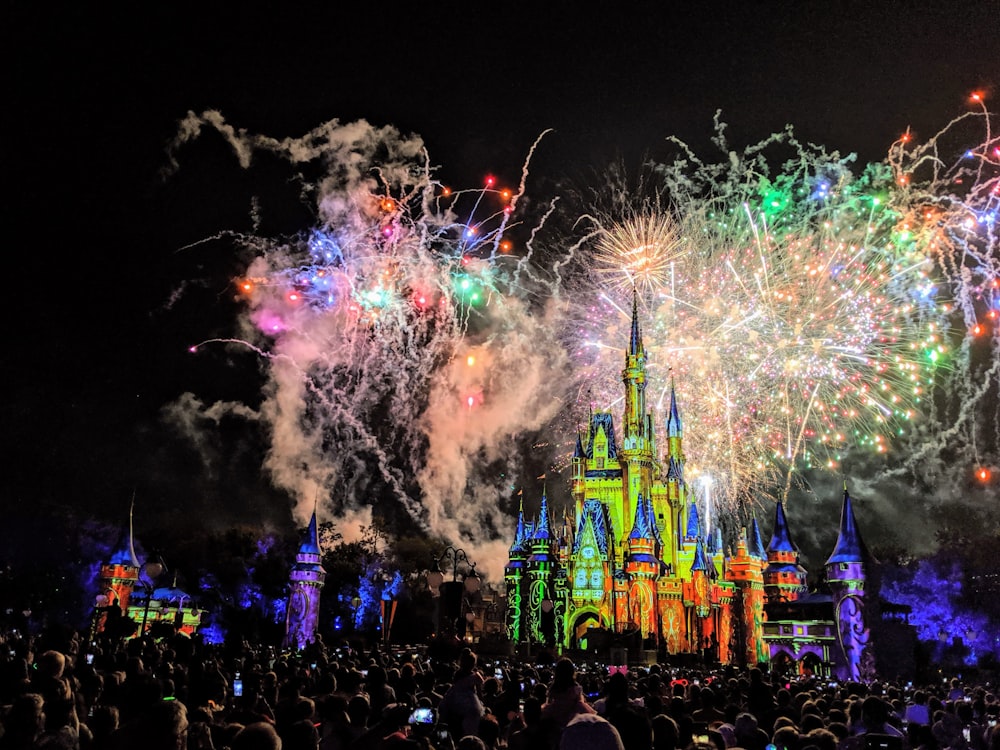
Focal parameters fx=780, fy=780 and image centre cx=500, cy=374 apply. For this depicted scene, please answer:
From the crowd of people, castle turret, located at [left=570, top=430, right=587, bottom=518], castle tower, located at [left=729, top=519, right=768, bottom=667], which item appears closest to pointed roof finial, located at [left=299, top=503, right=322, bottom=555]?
castle turret, located at [left=570, top=430, right=587, bottom=518]

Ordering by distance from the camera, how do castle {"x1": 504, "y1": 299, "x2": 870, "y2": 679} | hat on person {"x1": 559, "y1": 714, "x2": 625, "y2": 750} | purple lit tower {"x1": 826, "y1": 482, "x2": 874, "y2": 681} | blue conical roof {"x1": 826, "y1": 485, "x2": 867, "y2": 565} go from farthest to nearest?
castle {"x1": 504, "y1": 299, "x2": 870, "y2": 679} → blue conical roof {"x1": 826, "y1": 485, "x2": 867, "y2": 565} → purple lit tower {"x1": 826, "y1": 482, "x2": 874, "y2": 681} → hat on person {"x1": 559, "y1": 714, "x2": 625, "y2": 750}

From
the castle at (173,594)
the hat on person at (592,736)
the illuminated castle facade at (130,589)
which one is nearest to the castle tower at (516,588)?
the castle at (173,594)

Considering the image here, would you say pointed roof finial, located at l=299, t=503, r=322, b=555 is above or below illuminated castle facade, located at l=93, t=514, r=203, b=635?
above

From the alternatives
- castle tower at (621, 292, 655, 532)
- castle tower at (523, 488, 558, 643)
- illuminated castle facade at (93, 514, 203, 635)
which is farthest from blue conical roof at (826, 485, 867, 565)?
illuminated castle facade at (93, 514, 203, 635)

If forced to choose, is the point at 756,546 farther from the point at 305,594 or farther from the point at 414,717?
the point at 414,717

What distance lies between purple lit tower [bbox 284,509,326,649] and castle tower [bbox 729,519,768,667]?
34331 mm

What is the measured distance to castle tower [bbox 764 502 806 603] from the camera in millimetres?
64375

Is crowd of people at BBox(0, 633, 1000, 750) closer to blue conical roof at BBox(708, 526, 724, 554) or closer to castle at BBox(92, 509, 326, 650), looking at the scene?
castle at BBox(92, 509, 326, 650)

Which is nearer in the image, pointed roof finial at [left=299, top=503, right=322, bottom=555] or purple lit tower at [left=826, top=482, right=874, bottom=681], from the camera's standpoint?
purple lit tower at [left=826, top=482, right=874, bottom=681]

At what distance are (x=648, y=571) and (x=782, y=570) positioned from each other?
13182mm

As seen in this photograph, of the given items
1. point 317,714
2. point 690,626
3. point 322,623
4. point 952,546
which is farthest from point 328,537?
point 317,714

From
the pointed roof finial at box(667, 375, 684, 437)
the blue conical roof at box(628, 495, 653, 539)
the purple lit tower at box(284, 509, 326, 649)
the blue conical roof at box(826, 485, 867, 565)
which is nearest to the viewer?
the blue conical roof at box(826, 485, 867, 565)

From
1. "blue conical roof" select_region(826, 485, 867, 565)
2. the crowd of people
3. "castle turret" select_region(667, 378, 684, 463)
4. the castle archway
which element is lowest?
the crowd of people

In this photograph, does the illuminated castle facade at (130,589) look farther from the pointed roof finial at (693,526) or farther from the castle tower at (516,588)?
the pointed roof finial at (693,526)
